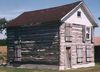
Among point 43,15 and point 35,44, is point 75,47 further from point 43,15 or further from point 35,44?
point 43,15

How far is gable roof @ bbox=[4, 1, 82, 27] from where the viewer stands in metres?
21.7

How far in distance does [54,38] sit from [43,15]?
151 inches

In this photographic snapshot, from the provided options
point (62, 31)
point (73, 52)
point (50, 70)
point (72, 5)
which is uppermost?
point (72, 5)

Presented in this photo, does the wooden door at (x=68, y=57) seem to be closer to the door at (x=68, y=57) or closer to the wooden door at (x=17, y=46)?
the door at (x=68, y=57)

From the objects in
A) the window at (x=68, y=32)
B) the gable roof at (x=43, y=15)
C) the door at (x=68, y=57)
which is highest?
the gable roof at (x=43, y=15)

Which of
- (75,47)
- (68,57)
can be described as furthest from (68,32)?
(68,57)

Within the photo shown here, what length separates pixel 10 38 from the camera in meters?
25.0

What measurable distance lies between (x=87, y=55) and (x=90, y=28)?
318cm

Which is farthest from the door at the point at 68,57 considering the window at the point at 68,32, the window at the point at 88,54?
the window at the point at 88,54

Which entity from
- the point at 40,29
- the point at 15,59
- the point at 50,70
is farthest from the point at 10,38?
the point at 50,70

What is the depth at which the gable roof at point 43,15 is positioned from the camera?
71.2 ft

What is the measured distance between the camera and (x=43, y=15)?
23766 mm

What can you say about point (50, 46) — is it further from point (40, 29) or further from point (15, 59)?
point (15, 59)

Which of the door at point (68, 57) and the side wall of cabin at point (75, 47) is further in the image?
the door at point (68, 57)
